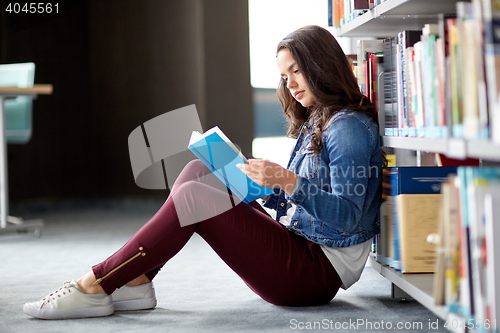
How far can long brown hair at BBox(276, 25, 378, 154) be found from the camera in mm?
1376

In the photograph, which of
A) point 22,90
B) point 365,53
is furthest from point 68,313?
point 22,90

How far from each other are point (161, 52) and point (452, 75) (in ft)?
11.1

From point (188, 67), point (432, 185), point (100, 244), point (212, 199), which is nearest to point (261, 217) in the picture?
point (212, 199)

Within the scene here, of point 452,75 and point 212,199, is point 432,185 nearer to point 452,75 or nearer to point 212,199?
point 452,75

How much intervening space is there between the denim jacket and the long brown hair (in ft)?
0.12

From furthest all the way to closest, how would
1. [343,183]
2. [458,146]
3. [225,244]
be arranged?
[225,244]
[343,183]
[458,146]

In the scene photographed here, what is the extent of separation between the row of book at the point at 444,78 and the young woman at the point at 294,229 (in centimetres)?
10

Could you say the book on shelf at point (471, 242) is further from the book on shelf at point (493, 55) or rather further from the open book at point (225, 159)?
the open book at point (225, 159)

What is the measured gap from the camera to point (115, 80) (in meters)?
4.39

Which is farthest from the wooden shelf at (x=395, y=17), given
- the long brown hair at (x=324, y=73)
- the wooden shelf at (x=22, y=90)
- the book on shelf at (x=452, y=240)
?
the wooden shelf at (x=22, y=90)

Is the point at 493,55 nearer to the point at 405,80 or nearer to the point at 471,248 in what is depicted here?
the point at 471,248

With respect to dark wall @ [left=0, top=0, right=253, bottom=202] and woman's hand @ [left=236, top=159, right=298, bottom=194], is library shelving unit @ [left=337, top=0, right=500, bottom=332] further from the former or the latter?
dark wall @ [left=0, top=0, right=253, bottom=202]

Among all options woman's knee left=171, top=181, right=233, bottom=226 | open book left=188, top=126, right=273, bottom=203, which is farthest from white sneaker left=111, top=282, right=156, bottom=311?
open book left=188, top=126, right=273, bottom=203

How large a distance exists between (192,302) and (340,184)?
0.63m
